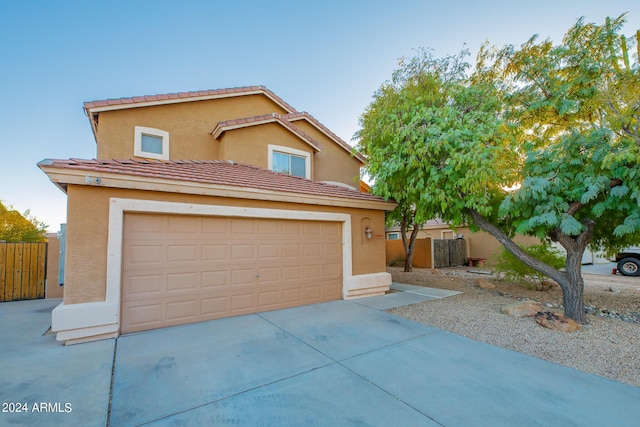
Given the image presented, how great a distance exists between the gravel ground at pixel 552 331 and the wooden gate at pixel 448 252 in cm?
801

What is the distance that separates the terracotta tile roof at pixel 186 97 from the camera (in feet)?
27.3

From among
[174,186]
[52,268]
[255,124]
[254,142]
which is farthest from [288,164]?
[52,268]

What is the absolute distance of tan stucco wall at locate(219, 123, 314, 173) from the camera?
9.39m

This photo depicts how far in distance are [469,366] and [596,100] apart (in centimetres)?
640

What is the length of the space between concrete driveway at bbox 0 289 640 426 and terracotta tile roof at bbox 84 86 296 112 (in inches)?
263

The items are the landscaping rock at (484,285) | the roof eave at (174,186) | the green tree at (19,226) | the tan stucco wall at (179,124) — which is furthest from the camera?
the green tree at (19,226)

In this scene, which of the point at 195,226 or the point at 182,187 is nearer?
the point at 182,187

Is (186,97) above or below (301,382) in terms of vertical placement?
above

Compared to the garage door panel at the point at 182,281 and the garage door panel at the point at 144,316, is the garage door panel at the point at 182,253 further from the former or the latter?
the garage door panel at the point at 144,316

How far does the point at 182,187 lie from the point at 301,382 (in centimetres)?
433

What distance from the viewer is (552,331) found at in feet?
17.1

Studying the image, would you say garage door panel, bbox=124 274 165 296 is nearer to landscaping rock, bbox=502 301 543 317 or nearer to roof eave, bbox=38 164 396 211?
roof eave, bbox=38 164 396 211

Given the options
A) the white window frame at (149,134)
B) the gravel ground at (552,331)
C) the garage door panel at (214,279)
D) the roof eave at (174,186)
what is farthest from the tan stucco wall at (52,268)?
the gravel ground at (552,331)

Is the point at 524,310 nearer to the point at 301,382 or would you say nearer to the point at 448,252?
the point at 301,382
